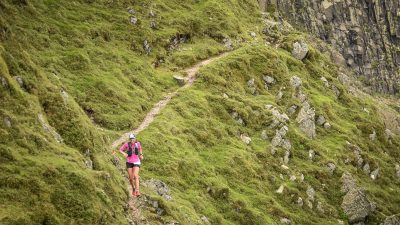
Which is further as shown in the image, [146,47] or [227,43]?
[227,43]

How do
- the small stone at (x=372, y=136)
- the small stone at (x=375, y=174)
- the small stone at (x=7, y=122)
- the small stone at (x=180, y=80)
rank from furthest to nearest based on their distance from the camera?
the small stone at (x=372, y=136) < the small stone at (x=375, y=174) < the small stone at (x=180, y=80) < the small stone at (x=7, y=122)

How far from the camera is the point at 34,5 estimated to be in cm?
5822

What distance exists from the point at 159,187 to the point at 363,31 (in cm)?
11601

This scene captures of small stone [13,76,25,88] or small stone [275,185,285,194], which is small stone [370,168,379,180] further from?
small stone [13,76,25,88]

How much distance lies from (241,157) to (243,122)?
28.3 ft

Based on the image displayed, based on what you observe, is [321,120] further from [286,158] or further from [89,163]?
[89,163]

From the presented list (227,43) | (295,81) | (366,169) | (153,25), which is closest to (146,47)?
(153,25)

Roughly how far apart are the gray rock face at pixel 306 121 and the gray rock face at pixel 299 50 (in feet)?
56.6

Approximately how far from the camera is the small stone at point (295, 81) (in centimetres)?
7167

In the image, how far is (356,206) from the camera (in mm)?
54438

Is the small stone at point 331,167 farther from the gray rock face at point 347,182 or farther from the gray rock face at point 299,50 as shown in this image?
the gray rock face at point 299,50

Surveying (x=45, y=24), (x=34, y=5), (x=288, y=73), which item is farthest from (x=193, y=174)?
(x=288, y=73)

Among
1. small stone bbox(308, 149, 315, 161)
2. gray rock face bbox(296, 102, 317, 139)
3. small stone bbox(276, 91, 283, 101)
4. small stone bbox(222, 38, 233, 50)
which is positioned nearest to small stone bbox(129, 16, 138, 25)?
small stone bbox(222, 38, 233, 50)

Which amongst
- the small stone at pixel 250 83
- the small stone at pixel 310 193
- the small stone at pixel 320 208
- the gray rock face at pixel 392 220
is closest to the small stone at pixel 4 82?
the small stone at pixel 310 193
